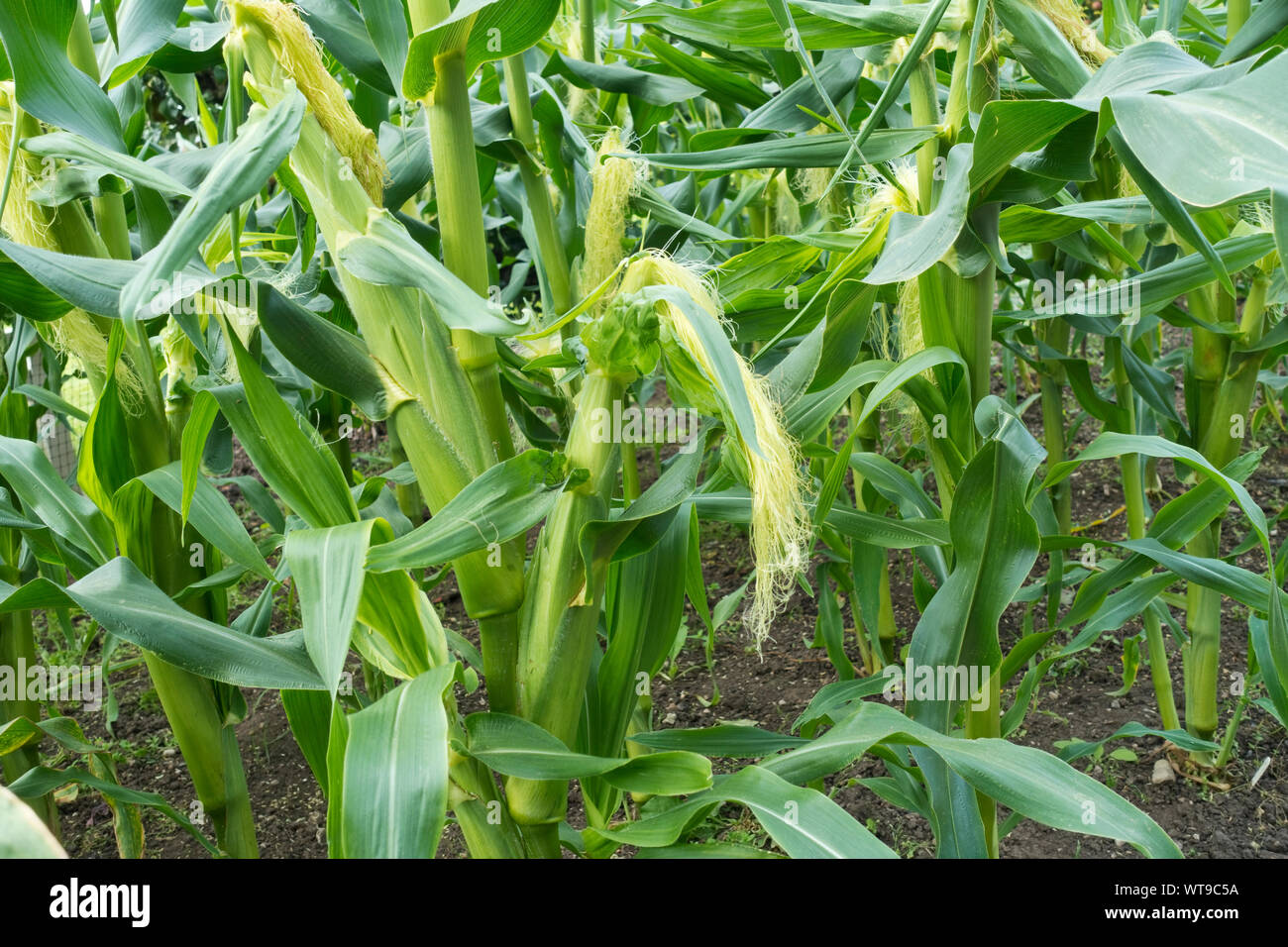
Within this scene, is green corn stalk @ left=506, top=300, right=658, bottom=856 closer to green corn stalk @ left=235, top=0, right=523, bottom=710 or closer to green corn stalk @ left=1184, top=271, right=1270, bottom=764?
green corn stalk @ left=235, top=0, right=523, bottom=710

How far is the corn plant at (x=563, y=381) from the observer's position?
31.2 inches

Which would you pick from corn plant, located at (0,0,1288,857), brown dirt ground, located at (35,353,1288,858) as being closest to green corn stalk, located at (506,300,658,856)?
corn plant, located at (0,0,1288,857)

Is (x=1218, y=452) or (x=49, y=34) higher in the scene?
(x=49, y=34)

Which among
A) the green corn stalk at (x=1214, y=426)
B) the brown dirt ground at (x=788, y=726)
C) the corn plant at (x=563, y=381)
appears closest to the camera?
the corn plant at (x=563, y=381)

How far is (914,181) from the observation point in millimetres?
1149

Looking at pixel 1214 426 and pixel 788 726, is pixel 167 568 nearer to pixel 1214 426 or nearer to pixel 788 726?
pixel 788 726

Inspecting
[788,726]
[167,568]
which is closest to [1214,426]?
[788,726]

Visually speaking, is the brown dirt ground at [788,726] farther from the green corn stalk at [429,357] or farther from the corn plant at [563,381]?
the green corn stalk at [429,357]

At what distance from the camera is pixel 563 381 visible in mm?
978

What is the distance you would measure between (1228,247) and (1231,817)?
1.10 meters

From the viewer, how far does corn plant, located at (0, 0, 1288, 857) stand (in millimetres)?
793

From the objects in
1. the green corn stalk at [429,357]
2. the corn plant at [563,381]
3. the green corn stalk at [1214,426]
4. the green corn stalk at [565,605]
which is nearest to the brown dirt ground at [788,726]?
the green corn stalk at [1214,426]
